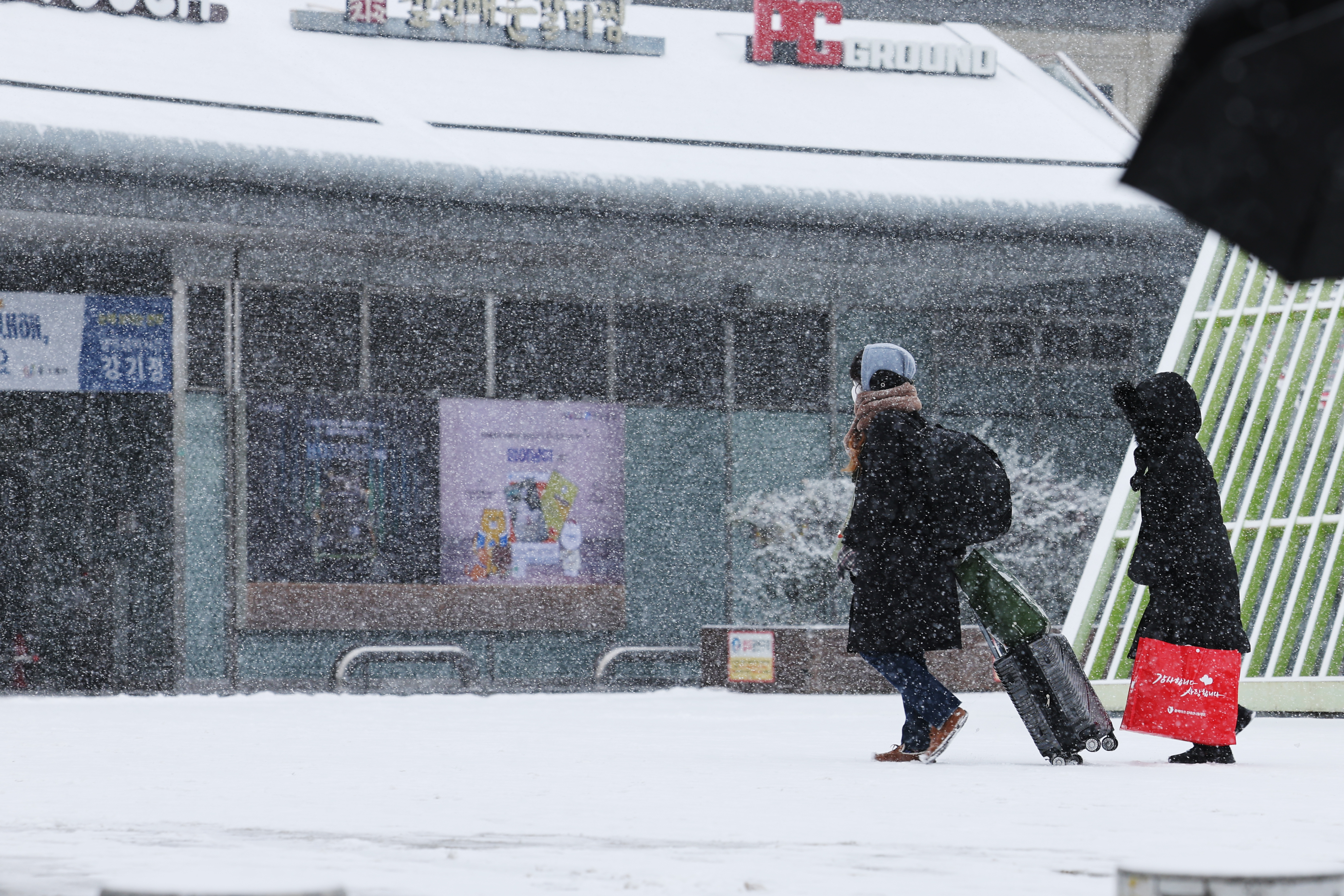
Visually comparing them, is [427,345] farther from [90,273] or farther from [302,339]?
[90,273]

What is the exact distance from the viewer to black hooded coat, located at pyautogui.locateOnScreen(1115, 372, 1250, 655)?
809cm

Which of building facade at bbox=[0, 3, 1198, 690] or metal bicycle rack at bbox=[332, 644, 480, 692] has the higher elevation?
building facade at bbox=[0, 3, 1198, 690]

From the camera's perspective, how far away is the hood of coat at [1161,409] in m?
8.09

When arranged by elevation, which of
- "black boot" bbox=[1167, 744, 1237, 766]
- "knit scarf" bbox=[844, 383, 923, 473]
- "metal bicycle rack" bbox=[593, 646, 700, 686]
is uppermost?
"knit scarf" bbox=[844, 383, 923, 473]

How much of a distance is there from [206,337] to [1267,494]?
8236mm

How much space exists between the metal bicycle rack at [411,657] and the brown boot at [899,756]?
7.71 metres

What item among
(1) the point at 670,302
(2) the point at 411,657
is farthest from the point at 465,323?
(2) the point at 411,657

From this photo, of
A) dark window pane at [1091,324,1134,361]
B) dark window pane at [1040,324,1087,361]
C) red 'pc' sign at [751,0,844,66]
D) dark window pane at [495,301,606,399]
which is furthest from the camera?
red 'pc' sign at [751,0,844,66]

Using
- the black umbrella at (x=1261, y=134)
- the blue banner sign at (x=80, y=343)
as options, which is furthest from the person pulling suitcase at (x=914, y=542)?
the blue banner sign at (x=80, y=343)

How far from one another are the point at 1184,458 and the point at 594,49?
1062 cm

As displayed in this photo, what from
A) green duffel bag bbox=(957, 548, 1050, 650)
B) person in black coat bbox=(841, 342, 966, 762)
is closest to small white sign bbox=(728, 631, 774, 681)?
person in black coat bbox=(841, 342, 966, 762)

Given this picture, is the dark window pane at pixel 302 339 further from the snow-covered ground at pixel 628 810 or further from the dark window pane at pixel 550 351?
the snow-covered ground at pixel 628 810

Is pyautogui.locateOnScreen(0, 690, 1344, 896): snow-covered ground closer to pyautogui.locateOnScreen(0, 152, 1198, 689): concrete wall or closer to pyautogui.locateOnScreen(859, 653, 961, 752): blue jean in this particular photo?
pyautogui.locateOnScreen(859, 653, 961, 752): blue jean

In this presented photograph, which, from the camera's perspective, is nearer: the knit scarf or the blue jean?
the blue jean
